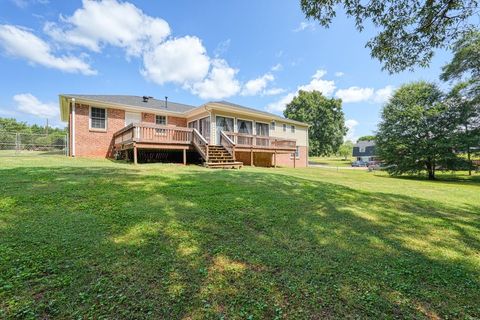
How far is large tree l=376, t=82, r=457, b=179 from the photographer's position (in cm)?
1716

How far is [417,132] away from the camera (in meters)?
18.0

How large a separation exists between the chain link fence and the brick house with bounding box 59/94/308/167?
5.99 meters

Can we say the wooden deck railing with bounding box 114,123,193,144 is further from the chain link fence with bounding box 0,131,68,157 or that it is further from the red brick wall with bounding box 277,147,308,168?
→ the red brick wall with bounding box 277,147,308,168

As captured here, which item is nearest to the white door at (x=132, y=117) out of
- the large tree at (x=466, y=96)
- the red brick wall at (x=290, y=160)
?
the red brick wall at (x=290, y=160)

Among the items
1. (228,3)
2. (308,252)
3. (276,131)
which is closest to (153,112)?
(228,3)

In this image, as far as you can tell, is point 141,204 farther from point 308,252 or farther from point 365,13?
point 365,13

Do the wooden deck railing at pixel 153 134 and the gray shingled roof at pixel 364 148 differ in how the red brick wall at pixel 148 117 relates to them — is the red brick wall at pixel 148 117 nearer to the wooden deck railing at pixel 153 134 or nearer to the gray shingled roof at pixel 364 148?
the wooden deck railing at pixel 153 134

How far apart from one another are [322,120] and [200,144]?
33243 mm

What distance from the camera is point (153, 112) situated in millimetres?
15125

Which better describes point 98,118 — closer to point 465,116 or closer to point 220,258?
point 220,258

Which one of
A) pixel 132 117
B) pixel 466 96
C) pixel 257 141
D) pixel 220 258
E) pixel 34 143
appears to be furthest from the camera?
pixel 34 143

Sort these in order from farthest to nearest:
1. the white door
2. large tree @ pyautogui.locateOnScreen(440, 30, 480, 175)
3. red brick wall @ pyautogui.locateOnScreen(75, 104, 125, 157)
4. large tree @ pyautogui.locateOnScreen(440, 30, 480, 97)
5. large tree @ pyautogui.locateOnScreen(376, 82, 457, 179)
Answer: large tree @ pyautogui.locateOnScreen(376, 82, 457, 179) < large tree @ pyautogui.locateOnScreen(440, 30, 480, 175) < large tree @ pyautogui.locateOnScreen(440, 30, 480, 97) < the white door < red brick wall @ pyautogui.locateOnScreen(75, 104, 125, 157)

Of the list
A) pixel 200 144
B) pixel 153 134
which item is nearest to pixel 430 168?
pixel 200 144

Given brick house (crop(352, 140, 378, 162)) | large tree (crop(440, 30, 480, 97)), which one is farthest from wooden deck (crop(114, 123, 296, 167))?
brick house (crop(352, 140, 378, 162))
